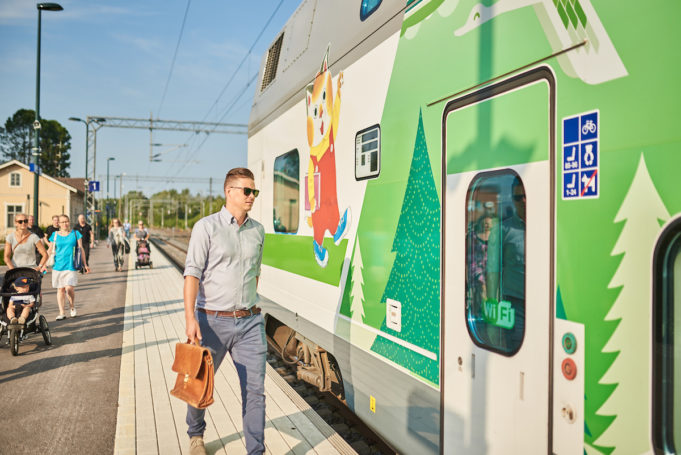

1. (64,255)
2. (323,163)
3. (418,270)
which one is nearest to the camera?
(418,270)

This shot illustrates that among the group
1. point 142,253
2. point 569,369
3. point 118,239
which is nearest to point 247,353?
point 569,369

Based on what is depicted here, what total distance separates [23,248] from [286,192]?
473 cm

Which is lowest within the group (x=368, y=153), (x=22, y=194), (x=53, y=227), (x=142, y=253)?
(x=142, y=253)

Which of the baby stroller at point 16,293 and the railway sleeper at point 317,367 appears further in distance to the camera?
the baby stroller at point 16,293

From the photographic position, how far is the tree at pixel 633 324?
1.75m

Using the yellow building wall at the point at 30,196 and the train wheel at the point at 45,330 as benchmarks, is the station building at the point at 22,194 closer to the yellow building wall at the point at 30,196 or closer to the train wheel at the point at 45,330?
the yellow building wall at the point at 30,196

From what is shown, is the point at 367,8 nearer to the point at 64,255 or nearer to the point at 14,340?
the point at 14,340

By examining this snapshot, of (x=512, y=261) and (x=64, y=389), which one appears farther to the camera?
(x=64, y=389)

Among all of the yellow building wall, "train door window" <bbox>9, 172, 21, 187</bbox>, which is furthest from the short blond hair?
"train door window" <bbox>9, 172, 21, 187</bbox>

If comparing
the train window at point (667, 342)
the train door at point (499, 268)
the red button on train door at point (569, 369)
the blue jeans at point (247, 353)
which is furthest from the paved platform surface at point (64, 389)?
the train window at point (667, 342)

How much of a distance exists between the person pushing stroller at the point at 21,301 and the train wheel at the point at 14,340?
0.16 m

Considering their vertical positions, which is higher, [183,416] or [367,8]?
[367,8]

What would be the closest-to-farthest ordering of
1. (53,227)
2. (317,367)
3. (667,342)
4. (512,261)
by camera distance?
(667,342)
(512,261)
(317,367)
(53,227)

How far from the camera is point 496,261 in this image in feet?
8.23
